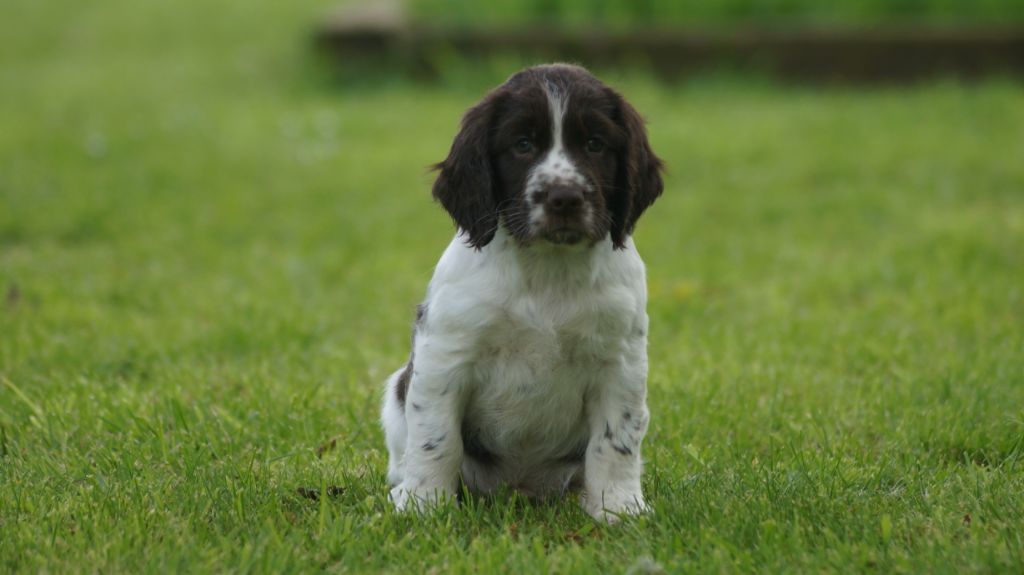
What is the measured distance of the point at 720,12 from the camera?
42.6ft

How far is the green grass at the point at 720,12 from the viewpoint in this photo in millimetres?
12688

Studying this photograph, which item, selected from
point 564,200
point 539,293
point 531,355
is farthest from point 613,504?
point 564,200

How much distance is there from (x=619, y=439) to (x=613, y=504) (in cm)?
20

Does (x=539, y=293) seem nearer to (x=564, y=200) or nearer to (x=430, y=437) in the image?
(x=564, y=200)

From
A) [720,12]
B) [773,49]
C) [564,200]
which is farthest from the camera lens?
[720,12]

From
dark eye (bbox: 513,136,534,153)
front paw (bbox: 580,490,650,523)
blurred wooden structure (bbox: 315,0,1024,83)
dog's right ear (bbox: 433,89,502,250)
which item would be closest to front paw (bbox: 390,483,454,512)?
front paw (bbox: 580,490,650,523)

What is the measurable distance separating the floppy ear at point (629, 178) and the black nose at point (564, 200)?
0.24 metres

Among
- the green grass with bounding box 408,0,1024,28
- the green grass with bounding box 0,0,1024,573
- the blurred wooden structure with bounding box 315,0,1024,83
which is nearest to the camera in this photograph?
the green grass with bounding box 0,0,1024,573

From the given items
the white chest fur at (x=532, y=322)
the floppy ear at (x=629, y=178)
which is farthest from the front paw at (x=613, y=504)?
the floppy ear at (x=629, y=178)

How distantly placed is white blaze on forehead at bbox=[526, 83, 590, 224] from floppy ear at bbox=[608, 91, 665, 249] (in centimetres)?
21

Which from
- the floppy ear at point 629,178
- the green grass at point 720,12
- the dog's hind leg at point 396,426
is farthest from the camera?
the green grass at point 720,12

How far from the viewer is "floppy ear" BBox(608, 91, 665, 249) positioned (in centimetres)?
394

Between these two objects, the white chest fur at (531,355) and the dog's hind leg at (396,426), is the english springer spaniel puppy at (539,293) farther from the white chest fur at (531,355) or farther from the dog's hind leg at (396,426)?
the dog's hind leg at (396,426)

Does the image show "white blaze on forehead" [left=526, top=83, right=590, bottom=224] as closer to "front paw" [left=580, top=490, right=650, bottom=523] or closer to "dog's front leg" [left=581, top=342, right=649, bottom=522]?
"dog's front leg" [left=581, top=342, right=649, bottom=522]
